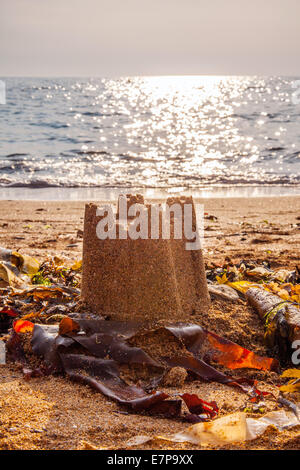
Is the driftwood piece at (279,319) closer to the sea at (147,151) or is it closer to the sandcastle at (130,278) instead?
the sandcastle at (130,278)

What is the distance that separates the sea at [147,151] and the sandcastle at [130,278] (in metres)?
7.43

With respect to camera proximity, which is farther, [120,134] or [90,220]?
[120,134]

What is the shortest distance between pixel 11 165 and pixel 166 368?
12.1 meters

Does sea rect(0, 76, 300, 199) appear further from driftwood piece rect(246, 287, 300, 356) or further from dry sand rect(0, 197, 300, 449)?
driftwood piece rect(246, 287, 300, 356)

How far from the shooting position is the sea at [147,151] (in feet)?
37.9

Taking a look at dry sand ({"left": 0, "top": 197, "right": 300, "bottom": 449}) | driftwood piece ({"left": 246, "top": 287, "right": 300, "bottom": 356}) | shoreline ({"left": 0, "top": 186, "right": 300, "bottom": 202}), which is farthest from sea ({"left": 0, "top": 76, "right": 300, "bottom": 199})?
driftwood piece ({"left": 246, "top": 287, "right": 300, "bottom": 356})

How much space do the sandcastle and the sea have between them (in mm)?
7434

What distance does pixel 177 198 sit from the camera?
298 cm

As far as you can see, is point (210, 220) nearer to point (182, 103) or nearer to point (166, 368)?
point (166, 368)

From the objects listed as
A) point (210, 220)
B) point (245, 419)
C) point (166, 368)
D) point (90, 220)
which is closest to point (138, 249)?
point (90, 220)

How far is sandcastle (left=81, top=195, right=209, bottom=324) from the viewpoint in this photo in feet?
9.00

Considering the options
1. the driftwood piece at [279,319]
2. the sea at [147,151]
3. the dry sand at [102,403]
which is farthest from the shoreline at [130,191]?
the driftwood piece at [279,319]

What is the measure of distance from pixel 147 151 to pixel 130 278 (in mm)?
14183

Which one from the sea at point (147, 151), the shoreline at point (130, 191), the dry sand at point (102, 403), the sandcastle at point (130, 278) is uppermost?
the sea at point (147, 151)
